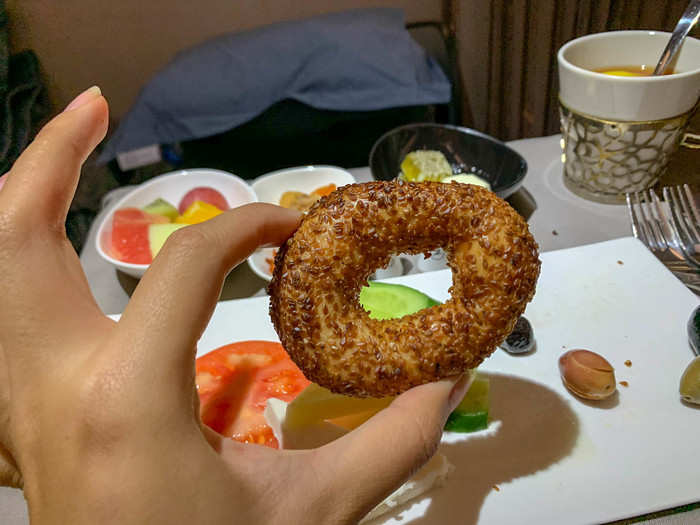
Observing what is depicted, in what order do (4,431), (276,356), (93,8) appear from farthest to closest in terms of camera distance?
(93,8), (276,356), (4,431)

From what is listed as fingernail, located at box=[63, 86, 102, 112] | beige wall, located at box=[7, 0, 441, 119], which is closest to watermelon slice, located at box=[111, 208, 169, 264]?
fingernail, located at box=[63, 86, 102, 112]

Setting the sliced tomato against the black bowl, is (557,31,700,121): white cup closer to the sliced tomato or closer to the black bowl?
the black bowl

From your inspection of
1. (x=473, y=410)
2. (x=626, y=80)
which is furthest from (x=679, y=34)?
(x=473, y=410)

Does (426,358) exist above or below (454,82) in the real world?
above

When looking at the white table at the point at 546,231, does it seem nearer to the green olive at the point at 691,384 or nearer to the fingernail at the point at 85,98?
the green olive at the point at 691,384

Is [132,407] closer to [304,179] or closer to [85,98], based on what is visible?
[85,98]

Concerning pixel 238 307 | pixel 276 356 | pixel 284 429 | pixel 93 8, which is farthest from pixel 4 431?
pixel 93 8

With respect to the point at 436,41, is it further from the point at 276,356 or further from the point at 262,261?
the point at 276,356

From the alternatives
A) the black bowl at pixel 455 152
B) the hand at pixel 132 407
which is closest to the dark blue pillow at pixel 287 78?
the black bowl at pixel 455 152
